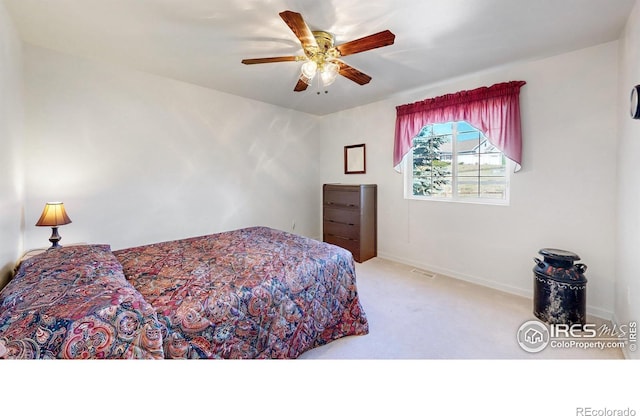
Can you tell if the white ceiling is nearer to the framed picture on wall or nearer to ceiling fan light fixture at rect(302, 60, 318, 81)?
ceiling fan light fixture at rect(302, 60, 318, 81)

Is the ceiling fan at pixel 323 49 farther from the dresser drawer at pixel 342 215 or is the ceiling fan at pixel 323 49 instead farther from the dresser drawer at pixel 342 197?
the dresser drawer at pixel 342 215

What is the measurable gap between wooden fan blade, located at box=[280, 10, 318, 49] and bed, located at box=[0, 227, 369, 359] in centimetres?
156

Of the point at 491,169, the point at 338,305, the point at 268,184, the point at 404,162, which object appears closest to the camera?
the point at 338,305

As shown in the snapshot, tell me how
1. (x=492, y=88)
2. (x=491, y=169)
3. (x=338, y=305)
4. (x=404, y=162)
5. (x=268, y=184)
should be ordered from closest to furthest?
(x=338, y=305), (x=492, y=88), (x=491, y=169), (x=404, y=162), (x=268, y=184)

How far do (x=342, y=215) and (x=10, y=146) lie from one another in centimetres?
347

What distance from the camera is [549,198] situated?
2.55m

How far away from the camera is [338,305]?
1968 millimetres

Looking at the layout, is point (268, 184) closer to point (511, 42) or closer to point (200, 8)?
point (200, 8)

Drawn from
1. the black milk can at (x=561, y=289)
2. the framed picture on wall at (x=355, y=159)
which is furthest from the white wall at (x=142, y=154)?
the black milk can at (x=561, y=289)

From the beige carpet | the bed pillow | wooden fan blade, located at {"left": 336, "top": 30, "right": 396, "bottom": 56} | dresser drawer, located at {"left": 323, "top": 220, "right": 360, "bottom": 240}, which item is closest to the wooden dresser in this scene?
dresser drawer, located at {"left": 323, "top": 220, "right": 360, "bottom": 240}
